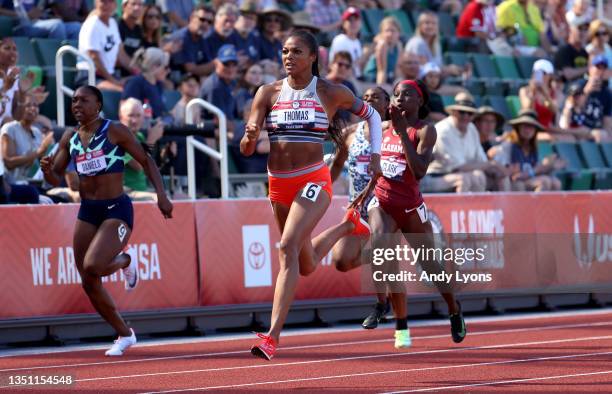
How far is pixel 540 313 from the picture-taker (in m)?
16.3

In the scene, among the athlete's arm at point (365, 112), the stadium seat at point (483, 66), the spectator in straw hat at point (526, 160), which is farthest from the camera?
the stadium seat at point (483, 66)

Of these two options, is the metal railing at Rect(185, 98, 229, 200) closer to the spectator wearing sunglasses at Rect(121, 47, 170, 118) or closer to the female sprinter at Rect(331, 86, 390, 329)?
the spectator wearing sunglasses at Rect(121, 47, 170, 118)

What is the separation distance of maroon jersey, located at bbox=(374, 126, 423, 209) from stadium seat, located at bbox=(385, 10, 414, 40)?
11.7 metres

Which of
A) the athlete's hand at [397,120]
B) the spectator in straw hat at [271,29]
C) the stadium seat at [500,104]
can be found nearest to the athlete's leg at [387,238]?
the athlete's hand at [397,120]

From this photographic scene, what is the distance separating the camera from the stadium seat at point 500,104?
71.8 ft

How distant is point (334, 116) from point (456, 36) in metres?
14.0

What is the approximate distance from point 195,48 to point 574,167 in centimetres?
643

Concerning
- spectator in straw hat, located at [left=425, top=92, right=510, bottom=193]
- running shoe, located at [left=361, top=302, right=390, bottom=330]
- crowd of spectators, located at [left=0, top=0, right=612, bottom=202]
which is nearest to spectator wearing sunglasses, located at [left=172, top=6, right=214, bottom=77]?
crowd of spectators, located at [left=0, top=0, right=612, bottom=202]

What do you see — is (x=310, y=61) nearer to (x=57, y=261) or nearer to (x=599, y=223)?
(x=57, y=261)

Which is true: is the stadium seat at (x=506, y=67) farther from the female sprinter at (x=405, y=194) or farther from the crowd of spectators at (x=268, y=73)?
the female sprinter at (x=405, y=194)

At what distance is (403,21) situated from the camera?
77.7 ft

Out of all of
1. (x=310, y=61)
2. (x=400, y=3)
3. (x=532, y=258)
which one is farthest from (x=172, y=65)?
(x=310, y=61)

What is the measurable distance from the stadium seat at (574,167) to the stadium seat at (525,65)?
2807mm

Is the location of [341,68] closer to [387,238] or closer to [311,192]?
[387,238]
